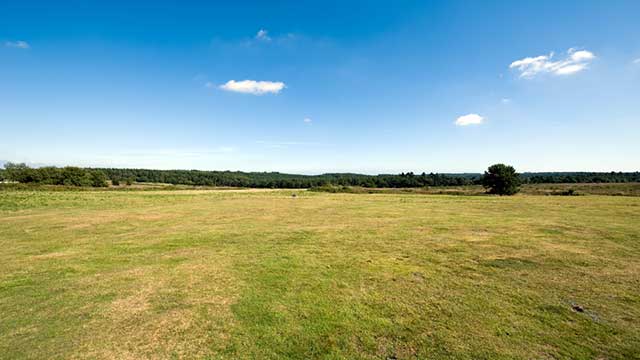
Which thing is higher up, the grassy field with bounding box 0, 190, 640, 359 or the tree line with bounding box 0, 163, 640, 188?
the tree line with bounding box 0, 163, 640, 188

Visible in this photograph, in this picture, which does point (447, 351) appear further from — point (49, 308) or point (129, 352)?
point (49, 308)

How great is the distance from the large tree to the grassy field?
55955 mm

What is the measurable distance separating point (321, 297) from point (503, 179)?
231 ft

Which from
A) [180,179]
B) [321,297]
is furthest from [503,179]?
[180,179]

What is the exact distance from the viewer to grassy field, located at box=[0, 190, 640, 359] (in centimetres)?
582

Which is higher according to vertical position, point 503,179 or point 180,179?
point 503,179

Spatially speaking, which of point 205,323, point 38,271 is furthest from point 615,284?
point 38,271

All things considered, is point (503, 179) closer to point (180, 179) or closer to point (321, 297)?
point (321, 297)

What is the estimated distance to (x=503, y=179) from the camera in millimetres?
66062

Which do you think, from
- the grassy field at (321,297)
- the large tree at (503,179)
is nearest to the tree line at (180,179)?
the large tree at (503,179)

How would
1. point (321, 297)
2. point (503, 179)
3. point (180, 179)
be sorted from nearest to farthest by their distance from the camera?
point (321, 297) → point (503, 179) → point (180, 179)

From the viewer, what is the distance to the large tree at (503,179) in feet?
217

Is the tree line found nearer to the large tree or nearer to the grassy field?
the large tree

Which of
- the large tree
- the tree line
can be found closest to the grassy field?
the large tree
